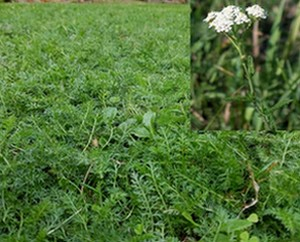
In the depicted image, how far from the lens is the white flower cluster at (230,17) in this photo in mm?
1411

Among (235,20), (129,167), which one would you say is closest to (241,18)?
(235,20)

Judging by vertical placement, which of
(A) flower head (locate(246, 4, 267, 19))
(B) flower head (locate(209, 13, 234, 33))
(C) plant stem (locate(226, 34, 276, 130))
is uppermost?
(A) flower head (locate(246, 4, 267, 19))

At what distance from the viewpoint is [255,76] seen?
1.50 m

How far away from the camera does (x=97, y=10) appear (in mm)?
3549

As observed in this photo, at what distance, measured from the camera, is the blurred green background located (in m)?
1.47

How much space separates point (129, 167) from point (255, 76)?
0.40 meters

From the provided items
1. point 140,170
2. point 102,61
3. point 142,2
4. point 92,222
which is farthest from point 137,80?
point 142,2

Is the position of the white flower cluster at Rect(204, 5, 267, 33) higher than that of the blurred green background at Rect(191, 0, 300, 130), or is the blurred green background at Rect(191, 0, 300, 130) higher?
the white flower cluster at Rect(204, 5, 267, 33)

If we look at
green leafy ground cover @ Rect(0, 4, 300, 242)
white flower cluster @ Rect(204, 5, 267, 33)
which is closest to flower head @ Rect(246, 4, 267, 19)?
white flower cluster @ Rect(204, 5, 267, 33)

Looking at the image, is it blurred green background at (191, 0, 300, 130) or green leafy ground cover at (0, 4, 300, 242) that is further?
blurred green background at (191, 0, 300, 130)

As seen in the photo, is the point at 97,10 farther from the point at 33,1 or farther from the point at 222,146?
the point at 222,146

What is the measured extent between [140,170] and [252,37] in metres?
0.44

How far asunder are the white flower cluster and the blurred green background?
0.09ft

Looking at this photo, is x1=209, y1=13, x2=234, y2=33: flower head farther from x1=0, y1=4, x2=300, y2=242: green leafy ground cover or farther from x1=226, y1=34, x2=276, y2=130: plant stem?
x1=0, y1=4, x2=300, y2=242: green leafy ground cover
